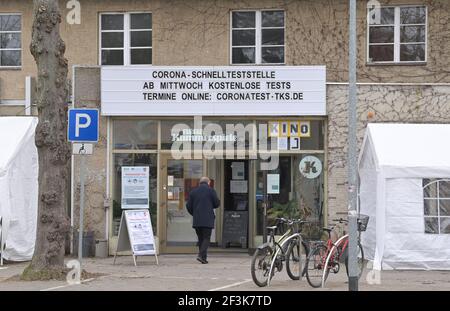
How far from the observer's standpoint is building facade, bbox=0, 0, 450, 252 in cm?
1844

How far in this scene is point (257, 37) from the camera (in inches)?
747

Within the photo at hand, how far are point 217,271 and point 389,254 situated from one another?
11.6 ft

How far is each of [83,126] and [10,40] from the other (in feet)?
22.8

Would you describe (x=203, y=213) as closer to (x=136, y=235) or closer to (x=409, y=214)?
(x=136, y=235)

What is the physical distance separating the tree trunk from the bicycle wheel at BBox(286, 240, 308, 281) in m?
4.17

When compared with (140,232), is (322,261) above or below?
below

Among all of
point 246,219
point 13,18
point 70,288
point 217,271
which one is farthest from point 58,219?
point 13,18

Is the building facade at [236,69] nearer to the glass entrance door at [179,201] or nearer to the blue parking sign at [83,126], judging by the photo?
the glass entrance door at [179,201]

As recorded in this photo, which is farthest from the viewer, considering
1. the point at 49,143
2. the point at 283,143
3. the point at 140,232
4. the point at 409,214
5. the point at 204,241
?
the point at 283,143

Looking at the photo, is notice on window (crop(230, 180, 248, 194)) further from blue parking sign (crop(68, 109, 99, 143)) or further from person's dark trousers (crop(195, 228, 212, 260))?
blue parking sign (crop(68, 109, 99, 143))

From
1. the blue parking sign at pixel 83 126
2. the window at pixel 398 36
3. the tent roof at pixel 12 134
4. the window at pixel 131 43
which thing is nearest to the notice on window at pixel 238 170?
the window at pixel 131 43

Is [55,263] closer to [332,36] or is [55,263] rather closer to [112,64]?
[112,64]

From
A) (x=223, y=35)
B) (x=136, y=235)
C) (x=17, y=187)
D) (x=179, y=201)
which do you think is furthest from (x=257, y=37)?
(x=17, y=187)

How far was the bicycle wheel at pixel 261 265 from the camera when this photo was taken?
42.3 feet
